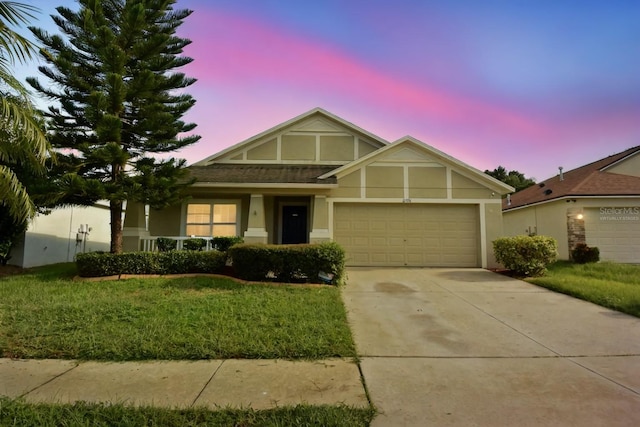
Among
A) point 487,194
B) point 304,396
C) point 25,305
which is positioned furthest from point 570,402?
point 487,194

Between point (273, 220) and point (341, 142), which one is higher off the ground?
point (341, 142)

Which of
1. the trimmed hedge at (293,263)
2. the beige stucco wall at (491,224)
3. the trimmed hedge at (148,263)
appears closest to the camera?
the trimmed hedge at (293,263)

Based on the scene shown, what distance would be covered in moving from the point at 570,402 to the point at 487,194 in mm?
10271

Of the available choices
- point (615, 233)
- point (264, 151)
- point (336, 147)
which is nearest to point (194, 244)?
point (264, 151)

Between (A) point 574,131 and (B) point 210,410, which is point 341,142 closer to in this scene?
(A) point 574,131

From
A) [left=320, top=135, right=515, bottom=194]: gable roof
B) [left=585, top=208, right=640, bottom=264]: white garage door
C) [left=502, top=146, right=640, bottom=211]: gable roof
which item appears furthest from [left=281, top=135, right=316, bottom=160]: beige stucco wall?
[left=585, top=208, right=640, bottom=264]: white garage door

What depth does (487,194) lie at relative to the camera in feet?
41.3

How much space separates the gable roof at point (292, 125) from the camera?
14.3 m

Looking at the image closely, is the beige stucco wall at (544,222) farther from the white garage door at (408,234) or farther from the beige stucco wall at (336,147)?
the beige stucco wall at (336,147)

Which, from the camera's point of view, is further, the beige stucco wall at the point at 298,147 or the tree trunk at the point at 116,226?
the beige stucco wall at the point at 298,147

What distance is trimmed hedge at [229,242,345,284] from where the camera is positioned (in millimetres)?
8719

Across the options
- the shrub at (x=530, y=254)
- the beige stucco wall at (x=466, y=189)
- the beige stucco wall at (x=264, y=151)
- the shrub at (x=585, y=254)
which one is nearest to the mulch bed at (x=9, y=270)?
the beige stucco wall at (x=264, y=151)

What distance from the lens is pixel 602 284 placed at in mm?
9008

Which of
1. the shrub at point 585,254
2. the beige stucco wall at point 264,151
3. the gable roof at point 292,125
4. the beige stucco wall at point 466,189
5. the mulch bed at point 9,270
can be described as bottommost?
the mulch bed at point 9,270
